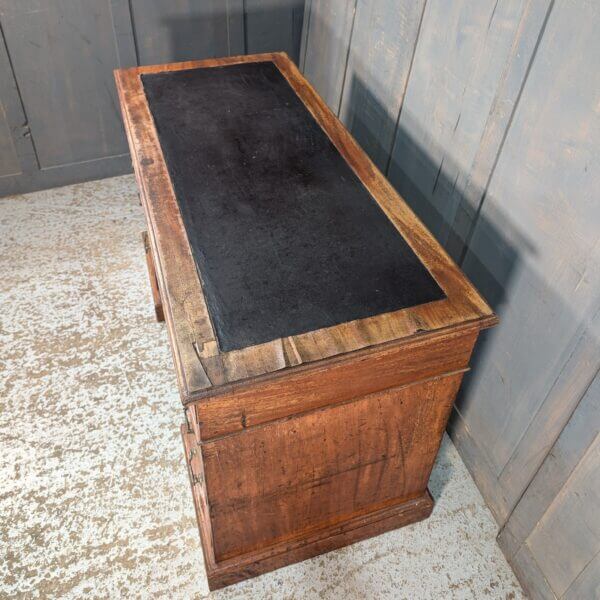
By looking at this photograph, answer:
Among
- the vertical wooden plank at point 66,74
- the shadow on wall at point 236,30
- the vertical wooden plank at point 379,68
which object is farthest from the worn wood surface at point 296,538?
the shadow on wall at point 236,30

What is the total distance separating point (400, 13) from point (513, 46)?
584 mm

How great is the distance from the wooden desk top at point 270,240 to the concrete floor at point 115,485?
0.82 meters

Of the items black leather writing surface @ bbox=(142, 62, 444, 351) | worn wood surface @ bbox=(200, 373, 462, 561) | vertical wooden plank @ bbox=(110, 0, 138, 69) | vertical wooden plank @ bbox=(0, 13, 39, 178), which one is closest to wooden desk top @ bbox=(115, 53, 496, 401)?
black leather writing surface @ bbox=(142, 62, 444, 351)

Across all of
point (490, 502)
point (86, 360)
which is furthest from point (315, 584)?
point (86, 360)

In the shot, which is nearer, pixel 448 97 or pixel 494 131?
pixel 494 131

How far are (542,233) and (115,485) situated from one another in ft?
4.64

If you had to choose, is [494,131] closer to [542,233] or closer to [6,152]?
[542,233]

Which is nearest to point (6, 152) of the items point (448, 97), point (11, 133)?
point (11, 133)

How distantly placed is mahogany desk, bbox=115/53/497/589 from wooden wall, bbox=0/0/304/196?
0.94 metres

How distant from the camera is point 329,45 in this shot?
8.04 ft

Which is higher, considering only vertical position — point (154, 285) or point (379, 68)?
point (379, 68)

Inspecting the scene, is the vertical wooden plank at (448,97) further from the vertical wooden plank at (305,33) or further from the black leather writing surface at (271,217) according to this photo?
the vertical wooden plank at (305,33)

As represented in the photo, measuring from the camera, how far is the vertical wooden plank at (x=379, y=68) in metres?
1.80

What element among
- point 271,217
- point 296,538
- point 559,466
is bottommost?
point 296,538
